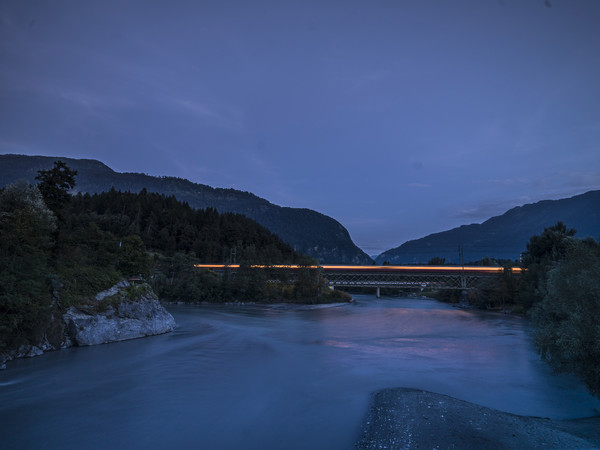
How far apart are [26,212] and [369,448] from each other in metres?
26.1

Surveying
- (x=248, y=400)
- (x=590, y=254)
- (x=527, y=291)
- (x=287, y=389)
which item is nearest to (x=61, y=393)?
(x=248, y=400)

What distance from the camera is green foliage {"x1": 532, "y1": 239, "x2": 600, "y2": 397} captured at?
12.4 metres

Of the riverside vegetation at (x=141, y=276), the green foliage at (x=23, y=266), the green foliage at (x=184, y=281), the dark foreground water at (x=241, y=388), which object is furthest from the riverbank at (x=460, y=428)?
the green foliage at (x=184, y=281)

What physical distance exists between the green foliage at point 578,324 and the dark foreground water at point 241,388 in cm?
256

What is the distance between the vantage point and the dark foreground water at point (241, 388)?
12.1 m

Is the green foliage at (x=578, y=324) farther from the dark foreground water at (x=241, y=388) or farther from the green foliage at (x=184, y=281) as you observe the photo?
the green foliage at (x=184, y=281)

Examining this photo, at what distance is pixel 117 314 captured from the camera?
2766 centimetres

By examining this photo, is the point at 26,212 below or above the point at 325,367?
above

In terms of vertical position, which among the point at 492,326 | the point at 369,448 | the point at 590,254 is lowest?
the point at 492,326

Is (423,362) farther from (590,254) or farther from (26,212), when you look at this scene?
(26,212)

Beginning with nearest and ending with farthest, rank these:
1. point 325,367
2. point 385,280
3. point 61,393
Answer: point 61,393 < point 325,367 < point 385,280

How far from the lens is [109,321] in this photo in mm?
26500

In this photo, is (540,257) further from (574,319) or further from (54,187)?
(54,187)

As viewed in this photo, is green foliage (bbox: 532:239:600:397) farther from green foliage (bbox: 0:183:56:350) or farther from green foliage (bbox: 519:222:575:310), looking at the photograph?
green foliage (bbox: 519:222:575:310)
